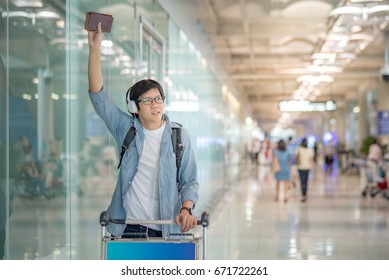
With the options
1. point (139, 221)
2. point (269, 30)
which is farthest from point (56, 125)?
point (269, 30)

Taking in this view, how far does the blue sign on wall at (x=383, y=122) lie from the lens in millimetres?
32469

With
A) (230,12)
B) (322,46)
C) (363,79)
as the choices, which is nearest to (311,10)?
(230,12)

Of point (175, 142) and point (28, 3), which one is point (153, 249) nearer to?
point (175, 142)

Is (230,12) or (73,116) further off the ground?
(230,12)

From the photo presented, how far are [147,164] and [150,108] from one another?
256 mm

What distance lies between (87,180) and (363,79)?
1380 inches

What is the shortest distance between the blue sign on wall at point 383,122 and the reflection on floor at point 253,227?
12.1 meters

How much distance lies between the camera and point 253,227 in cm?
1240

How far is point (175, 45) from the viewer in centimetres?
1195

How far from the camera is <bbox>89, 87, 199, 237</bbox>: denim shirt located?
3646 mm

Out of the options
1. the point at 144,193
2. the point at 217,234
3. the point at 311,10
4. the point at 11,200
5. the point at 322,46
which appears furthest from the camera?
the point at 322,46

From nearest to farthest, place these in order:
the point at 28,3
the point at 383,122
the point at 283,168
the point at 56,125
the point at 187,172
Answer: the point at 187,172 < the point at 28,3 < the point at 56,125 < the point at 283,168 < the point at 383,122
